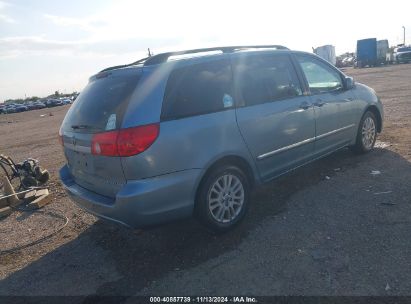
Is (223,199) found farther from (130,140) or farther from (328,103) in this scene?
(328,103)

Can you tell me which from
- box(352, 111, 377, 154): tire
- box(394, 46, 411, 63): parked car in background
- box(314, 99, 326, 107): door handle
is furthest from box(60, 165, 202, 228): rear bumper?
box(394, 46, 411, 63): parked car in background

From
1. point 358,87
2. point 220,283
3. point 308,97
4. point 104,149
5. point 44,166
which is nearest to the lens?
point 220,283

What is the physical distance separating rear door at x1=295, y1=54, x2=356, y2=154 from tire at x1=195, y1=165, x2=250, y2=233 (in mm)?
1620

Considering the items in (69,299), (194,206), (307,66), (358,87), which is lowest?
(69,299)

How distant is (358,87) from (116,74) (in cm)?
419

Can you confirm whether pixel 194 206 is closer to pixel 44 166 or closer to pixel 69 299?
pixel 69 299

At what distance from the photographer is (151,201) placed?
3.43m

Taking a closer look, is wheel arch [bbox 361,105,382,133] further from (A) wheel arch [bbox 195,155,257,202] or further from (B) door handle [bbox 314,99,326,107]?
(A) wheel arch [bbox 195,155,257,202]

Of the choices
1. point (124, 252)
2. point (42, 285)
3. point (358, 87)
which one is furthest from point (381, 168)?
point (42, 285)

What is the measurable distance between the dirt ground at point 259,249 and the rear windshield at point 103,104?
134cm

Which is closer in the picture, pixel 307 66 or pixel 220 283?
pixel 220 283

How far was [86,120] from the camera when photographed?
3.79 m

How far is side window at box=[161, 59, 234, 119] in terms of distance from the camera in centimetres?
361

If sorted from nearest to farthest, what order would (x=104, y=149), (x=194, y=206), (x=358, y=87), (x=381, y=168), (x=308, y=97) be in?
(x=104, y=149) < (x=194, y=206) < (x=308, y=97) < (x=381, y=168) < (x=358, y=87)
